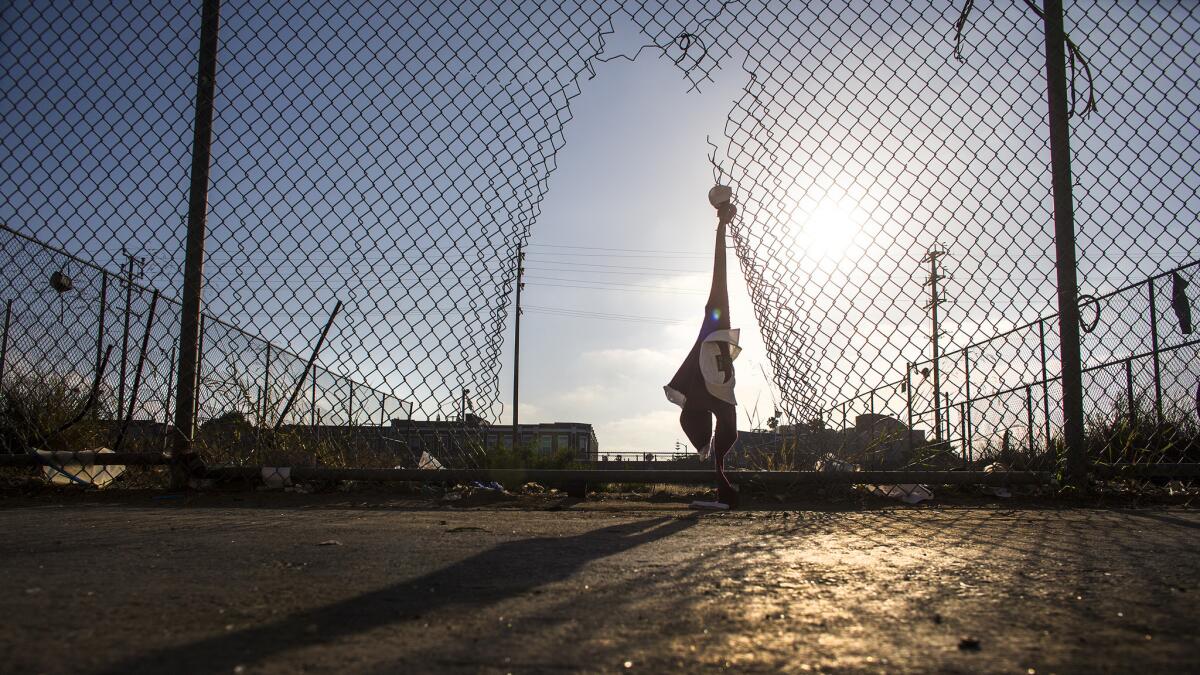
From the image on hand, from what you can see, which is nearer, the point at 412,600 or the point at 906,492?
the point at 412,600

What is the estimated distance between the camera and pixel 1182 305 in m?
5.70

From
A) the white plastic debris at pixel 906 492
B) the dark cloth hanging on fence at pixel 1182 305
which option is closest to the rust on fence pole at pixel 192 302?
the white plastic debris at pixel 906 492

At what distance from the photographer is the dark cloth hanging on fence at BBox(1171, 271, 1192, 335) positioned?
17.6 feet

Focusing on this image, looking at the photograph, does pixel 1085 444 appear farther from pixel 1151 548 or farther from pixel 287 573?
pixel 287 573

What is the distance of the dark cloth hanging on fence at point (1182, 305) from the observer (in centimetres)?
537

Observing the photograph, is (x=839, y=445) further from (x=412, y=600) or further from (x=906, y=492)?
(x=412, y=600)

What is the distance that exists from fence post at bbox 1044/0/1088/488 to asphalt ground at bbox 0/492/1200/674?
95cm

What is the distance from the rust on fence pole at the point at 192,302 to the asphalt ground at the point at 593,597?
0.96 m

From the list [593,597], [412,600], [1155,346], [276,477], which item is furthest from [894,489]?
[1155,346]

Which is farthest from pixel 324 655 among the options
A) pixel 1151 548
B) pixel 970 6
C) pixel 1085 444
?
pixel 970 6

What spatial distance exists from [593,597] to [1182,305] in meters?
6.28

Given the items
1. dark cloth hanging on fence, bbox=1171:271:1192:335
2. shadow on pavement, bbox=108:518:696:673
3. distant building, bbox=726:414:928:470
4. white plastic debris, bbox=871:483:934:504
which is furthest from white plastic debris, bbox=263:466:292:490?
dark cloth hanging on fence, bbox=1171:271:1192:335

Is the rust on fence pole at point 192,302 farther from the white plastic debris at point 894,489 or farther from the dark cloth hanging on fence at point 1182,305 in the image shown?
the dark cloth hanging on fence at point 1182,305

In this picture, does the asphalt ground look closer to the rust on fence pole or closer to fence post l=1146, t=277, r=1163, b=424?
the rust on fence pole
